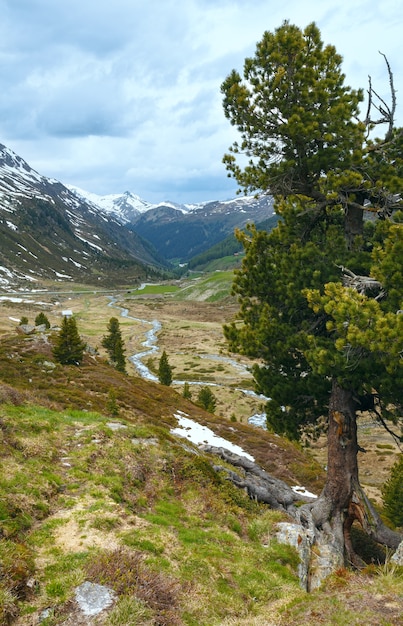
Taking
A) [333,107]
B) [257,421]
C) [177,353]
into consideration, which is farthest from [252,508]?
[177,353]

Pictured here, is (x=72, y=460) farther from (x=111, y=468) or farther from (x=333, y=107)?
(x=333, y=107)

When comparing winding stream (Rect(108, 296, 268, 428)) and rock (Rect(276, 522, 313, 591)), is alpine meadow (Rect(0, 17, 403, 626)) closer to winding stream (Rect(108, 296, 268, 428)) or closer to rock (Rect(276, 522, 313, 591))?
rock (Rect(276, 522, 313, 591))

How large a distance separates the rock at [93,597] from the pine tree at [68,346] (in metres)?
36.6

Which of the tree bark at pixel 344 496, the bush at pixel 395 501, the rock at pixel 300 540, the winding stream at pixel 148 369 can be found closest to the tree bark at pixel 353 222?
the tree bark at pixel 344 496

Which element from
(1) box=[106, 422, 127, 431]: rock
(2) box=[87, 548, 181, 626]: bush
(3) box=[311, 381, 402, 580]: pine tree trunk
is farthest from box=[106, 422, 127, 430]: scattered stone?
(2) box=[87, 548, 181, 626]: bush

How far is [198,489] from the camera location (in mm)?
16703

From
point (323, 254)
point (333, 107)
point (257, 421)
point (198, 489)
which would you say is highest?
point (333, 107)

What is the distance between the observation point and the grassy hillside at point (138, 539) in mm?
7707

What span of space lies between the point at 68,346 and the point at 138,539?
1390 inches

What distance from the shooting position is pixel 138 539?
10961mm

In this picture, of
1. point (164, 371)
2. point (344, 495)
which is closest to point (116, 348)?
point (164, 371)

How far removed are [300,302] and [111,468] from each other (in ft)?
34.5

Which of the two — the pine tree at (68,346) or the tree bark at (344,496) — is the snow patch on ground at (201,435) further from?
the pine tree at (68,346)

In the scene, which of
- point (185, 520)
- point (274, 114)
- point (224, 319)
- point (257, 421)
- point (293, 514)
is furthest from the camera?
point (224, 319)
